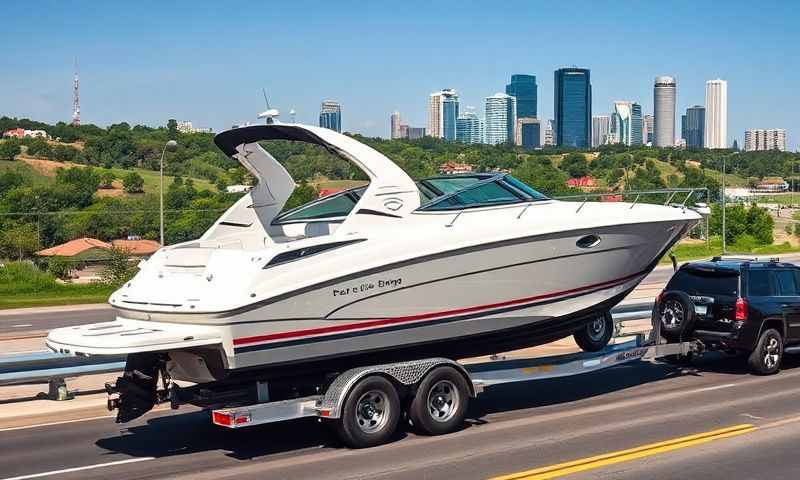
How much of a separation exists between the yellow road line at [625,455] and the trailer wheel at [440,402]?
178 cm

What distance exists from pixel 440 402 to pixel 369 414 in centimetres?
95

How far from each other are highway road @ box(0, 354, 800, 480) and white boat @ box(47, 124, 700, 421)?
0.86 metres

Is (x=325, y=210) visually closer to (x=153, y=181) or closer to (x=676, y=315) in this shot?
(x=676, y=315)

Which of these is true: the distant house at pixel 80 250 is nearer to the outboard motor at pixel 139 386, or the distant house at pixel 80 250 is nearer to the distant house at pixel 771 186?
the outboard motor at pixel 139 386

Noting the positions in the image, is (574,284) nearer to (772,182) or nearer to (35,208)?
(35,208)

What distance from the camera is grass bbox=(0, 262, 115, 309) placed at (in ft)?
111

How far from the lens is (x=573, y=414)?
12.4m

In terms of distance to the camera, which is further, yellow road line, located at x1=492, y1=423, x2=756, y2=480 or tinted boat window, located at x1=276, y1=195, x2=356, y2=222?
tinted boat window, located at x1=276, y1=195, x2=356, y2=222

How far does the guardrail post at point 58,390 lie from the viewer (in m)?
13.9

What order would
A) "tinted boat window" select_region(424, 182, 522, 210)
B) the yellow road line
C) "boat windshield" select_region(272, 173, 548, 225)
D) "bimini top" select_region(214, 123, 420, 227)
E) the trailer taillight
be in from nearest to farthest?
the yellow road line
the trailer taillight
"bimini top" select_region(214, 123, 420, 227)
"tinted boat window" select_region(424, 182, 522, 210)
"boat windshield" select_region(272, 173, 548, 225)

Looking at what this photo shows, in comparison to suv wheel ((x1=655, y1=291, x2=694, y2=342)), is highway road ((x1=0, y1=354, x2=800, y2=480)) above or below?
below

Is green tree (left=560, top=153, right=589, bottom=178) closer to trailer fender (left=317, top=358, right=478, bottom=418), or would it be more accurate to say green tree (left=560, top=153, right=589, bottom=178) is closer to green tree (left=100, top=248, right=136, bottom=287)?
green tree (left=100, top=248, right=136, bottom=287)

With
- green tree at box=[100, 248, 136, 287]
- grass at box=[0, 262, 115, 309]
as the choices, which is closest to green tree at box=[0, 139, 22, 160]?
green tree at box=[100, 248, 136, 287]

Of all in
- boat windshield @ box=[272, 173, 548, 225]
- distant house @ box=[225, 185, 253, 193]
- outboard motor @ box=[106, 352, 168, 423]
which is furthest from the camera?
distant house @ box=[225, 185, 253, 193]
